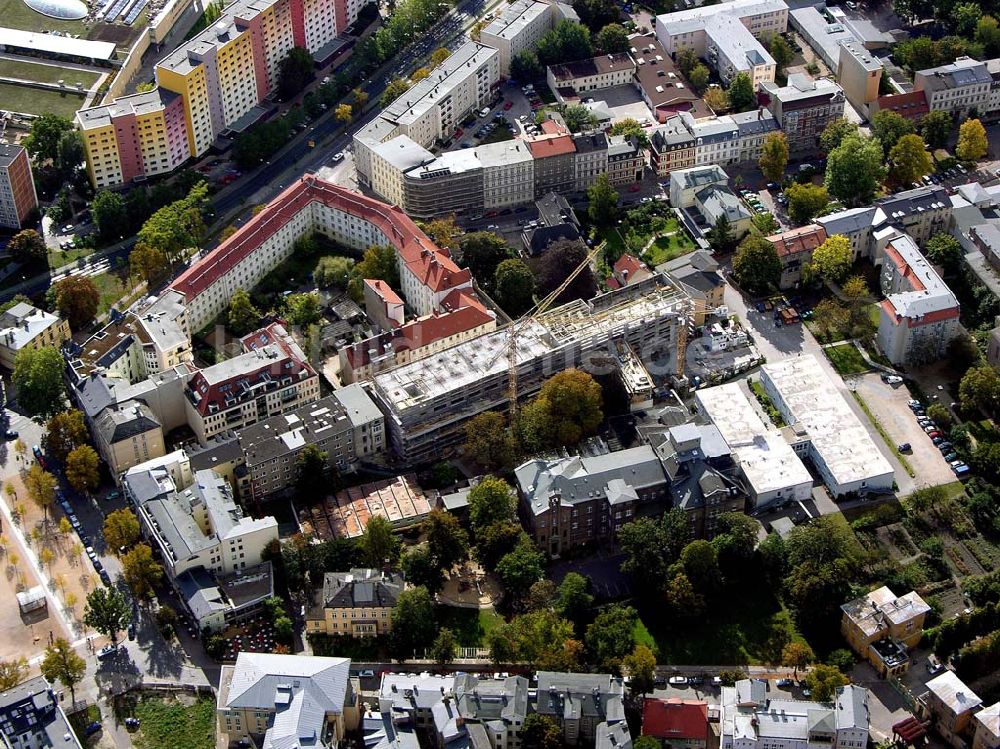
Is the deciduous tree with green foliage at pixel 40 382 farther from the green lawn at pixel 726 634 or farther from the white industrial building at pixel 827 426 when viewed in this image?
the white industrial building at pixel 827 426

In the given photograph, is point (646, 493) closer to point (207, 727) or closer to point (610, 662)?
point (610, 662)

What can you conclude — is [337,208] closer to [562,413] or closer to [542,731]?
[562,413]

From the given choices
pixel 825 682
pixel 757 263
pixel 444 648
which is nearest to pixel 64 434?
pixel 444 648

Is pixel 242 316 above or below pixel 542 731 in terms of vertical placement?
above

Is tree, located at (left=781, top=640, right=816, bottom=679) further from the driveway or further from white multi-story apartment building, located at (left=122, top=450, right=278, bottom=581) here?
white multi-story apartment building, located at (left=122, top=450, right=278, bottom=581)

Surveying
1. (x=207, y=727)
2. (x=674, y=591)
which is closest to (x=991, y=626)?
(x=674, y=591)

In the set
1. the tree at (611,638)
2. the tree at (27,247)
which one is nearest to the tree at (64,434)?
the tree at (27,247)
